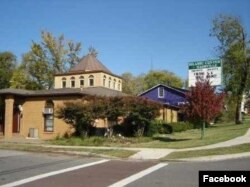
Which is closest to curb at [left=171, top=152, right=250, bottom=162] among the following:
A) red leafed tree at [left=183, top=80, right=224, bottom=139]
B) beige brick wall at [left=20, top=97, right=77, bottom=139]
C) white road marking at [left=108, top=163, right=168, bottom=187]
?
white road marking at [left=108, top=163, right=168, bottom=187]

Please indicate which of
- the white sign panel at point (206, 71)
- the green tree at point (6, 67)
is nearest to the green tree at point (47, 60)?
the green tree at point (6, 67)

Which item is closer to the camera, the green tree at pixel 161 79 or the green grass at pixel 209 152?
the green grass at pixel 209 152

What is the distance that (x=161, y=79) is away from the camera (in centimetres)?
11038

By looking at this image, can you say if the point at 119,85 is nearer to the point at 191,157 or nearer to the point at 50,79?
the point at 50,79

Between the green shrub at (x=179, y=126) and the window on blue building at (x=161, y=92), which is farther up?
the window on blue building at (x=161, y=92)

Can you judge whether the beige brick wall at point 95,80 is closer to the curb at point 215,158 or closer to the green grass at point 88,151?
the green grass at point 88,151

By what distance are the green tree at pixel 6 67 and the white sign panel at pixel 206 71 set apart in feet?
180

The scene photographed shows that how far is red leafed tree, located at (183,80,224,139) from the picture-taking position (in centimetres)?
2664

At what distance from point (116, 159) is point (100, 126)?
14493 millimetres

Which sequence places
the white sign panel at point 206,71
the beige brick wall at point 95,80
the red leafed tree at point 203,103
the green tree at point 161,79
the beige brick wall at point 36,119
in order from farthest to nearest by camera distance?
1. the green tree at point 161,79
2. the beige brick wall at point 95,80
3. the beige brick wall at point 36,119
4. the white sign panel at point 206,71
5. the red leafed tree at point 203,103

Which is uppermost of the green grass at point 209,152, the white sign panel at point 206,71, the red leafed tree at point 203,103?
the white sign panel at point 206,71

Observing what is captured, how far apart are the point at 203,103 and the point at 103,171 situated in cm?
1318

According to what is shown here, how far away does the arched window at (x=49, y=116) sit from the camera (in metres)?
34.3

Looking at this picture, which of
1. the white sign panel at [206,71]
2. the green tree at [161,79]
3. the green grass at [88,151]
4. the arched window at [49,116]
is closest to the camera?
the green grass at [88,151]
